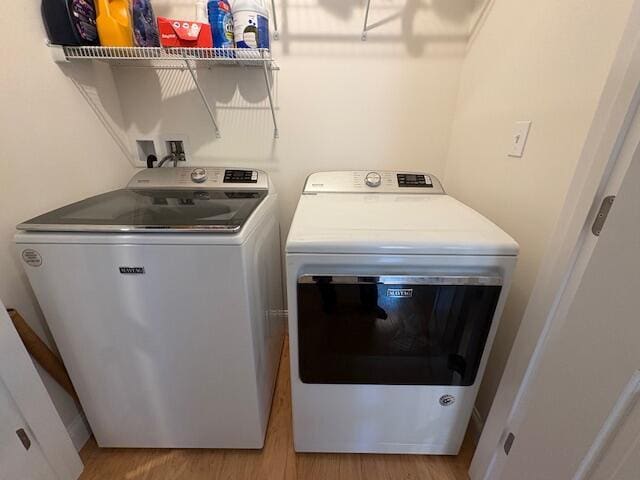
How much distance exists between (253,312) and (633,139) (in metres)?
1.10

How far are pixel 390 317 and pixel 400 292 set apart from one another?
0.37 feet

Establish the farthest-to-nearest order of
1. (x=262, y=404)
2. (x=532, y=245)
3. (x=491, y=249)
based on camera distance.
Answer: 1. (x=262, y=404)
2. (x=532, y=245)
3. (x=491, y=249)

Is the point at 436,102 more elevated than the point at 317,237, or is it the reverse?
the point at 436,102

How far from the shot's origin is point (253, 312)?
1.03 m

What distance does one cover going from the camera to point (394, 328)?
0.98 m

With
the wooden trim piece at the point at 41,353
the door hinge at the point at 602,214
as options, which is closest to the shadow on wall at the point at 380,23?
the door hinge at the point at 602,214

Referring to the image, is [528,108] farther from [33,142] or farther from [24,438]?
[24,438]

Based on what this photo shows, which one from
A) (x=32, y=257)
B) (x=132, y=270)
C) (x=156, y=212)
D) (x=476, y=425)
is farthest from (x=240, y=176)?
(x=476, y=425)

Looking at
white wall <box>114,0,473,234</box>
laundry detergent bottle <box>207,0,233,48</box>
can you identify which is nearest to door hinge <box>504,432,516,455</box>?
white wall <box>114,0,473,234</box>

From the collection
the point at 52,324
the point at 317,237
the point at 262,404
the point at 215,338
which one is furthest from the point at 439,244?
the point at 52,324

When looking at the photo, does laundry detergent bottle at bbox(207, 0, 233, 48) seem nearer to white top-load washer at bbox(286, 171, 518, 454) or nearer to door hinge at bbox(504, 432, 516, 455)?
white top-load washer at bbox(286, 171, 518, 454)

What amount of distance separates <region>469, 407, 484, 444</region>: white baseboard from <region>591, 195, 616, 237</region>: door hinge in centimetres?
106

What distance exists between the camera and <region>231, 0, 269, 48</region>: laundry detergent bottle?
114 cm

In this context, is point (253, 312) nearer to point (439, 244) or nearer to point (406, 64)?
point (439, 244)
